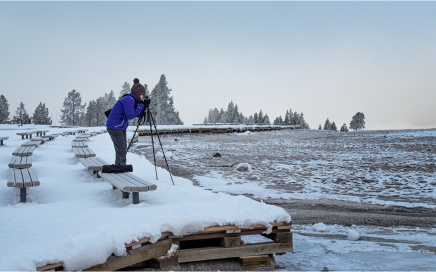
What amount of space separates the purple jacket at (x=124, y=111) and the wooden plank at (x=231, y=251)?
3.81 meters

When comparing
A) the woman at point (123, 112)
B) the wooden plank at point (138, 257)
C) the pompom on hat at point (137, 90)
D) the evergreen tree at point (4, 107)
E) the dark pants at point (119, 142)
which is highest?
the evergreen tree at point (4, 107)

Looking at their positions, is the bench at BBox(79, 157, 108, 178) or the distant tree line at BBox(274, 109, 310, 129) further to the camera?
the distant tree line at BBox(274, 109, 310, 129)

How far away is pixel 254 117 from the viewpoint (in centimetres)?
14675

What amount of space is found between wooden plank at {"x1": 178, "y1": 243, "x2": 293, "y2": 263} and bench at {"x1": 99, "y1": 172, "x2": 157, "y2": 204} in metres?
1.47

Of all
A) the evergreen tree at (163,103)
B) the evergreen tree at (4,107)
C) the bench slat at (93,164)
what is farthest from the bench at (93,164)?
the evergreen tree at (4,107)

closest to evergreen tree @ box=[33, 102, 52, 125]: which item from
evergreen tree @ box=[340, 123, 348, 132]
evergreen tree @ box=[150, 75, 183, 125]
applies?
evergreen tree @ box=[150, 75, 183, 125]

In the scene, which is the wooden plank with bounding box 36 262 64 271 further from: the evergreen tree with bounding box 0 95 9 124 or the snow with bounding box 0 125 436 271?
the evergreen tree with bounding box 0 95 9 124

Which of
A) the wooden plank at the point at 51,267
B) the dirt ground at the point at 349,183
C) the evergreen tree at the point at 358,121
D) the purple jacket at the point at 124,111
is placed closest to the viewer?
the wooden plank at the point at 51,267

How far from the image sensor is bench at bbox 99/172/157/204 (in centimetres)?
584

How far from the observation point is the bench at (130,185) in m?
5.84

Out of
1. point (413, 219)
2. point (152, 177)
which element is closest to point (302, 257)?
point (413, 219)

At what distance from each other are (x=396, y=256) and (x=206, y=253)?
3.13m

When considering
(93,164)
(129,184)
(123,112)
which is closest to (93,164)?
(93,164)

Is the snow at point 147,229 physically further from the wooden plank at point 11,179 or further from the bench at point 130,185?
the wooden plank at point 11,179
